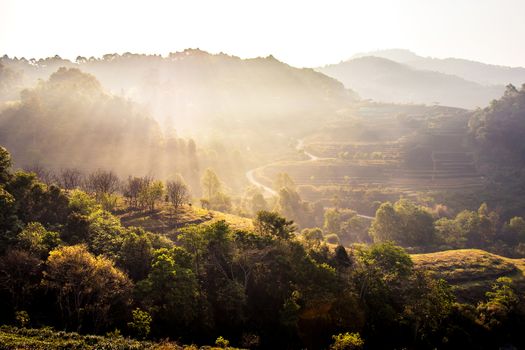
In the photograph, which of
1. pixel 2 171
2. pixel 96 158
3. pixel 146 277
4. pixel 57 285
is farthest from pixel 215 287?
pixel 96 158

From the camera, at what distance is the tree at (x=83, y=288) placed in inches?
1623

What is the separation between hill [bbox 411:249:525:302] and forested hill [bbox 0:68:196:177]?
11670 centimetres

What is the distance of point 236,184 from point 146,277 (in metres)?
142

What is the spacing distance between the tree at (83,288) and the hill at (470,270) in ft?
184

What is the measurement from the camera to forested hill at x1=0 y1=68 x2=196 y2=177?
145125 millimetres

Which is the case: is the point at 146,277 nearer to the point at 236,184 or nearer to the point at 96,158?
the point at 96,158

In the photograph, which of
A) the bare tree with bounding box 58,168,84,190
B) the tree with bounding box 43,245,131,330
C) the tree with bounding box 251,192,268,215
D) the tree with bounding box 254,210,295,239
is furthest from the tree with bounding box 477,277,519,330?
the bare tree with bounding box 58,168,84,190

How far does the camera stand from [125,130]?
173000mm

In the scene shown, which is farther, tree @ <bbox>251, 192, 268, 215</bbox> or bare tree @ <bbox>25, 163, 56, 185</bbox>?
tree @ <bbox>251, 192, 268, 215</bbox>

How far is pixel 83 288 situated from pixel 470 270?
7276 cm

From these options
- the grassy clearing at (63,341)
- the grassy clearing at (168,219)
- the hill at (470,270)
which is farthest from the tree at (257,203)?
the grassy clearing at (63,341)

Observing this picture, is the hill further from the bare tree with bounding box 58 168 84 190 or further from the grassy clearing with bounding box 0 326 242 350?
the bare tree with bounding box 58 168 84 190

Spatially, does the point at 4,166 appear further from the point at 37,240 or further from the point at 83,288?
the point at 83,288

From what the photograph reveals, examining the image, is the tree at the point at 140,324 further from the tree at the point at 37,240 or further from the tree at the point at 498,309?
the tree at the point at 498,309
